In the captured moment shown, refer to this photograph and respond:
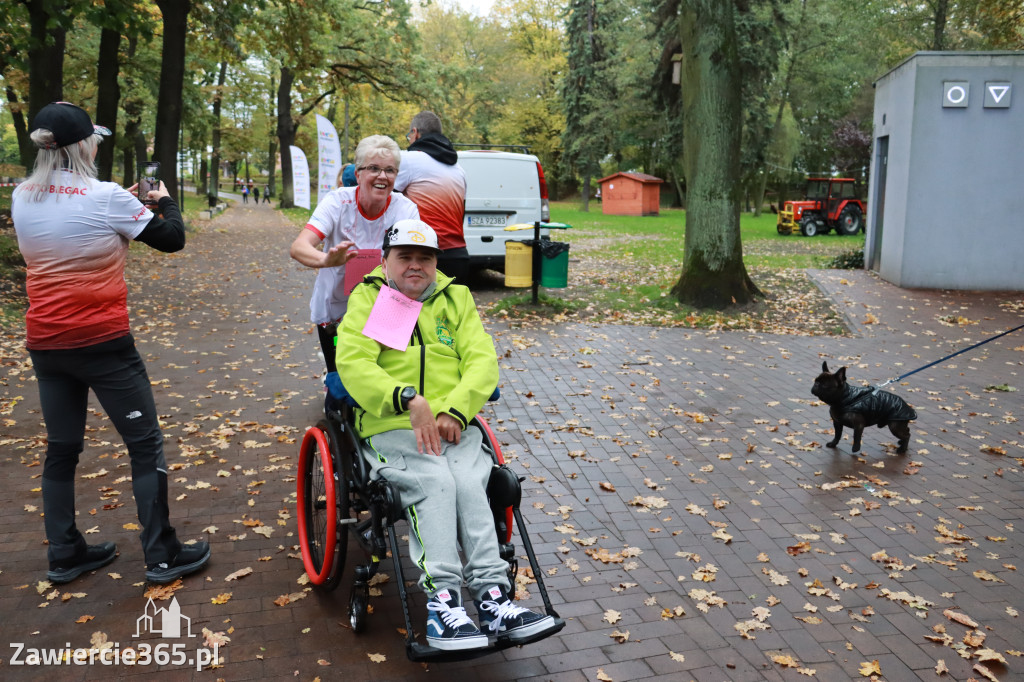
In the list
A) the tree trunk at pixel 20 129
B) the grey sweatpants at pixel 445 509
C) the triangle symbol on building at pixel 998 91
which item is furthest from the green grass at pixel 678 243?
the grey sweatpants at pixel 445 509

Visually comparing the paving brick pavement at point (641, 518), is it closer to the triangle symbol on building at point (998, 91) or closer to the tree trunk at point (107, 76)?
the triangle symbol on building at point (998, 91)

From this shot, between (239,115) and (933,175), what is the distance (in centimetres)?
5850

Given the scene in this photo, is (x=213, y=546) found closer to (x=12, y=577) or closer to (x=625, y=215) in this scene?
(x=12, y=577)

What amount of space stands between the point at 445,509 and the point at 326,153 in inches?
489

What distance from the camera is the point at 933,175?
46.6ft

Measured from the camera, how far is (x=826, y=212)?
107 feet

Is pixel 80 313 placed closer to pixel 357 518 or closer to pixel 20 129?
pixel 357 518

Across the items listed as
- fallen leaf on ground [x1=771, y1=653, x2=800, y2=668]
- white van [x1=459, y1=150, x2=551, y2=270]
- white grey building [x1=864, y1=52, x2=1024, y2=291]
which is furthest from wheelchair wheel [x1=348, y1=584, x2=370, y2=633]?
white grey building [x1=864, y1=52, x2=1024, y2=291]

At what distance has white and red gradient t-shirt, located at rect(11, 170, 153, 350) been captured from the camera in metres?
3.51

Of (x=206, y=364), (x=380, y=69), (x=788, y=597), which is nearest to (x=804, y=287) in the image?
(x=206, y=364)

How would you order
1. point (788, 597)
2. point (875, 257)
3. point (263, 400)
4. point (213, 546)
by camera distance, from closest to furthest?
point (788, 597) < point (213, 546) < point (263, 400) < point (875, 257)

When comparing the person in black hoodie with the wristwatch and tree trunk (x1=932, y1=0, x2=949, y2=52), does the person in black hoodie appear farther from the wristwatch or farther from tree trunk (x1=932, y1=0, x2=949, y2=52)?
tree trunk (x1=932, y1=0, x2=949, y2=52)

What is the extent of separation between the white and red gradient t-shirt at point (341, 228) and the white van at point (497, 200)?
833 cm

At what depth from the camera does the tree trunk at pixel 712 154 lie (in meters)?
11.7
